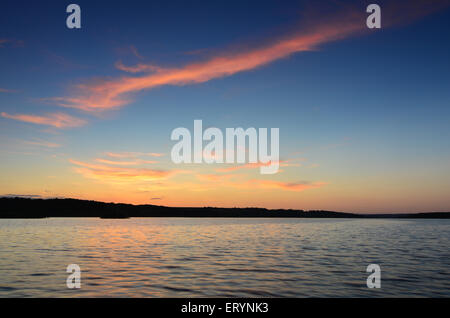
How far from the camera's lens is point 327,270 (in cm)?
3080

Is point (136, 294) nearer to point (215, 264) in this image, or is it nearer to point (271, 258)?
point (215, 264)

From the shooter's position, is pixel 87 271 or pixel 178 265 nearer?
pixel 87 271

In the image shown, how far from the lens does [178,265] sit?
1313 inches

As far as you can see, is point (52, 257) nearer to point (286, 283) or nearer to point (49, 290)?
point (49, 290)

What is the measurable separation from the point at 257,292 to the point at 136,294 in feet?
24.4

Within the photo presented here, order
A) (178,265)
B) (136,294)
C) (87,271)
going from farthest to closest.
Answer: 1. (178,265)
2. (87,271)
3. (136,294)

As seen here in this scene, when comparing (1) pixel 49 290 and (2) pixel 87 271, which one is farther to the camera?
(2) pixel 87 271
